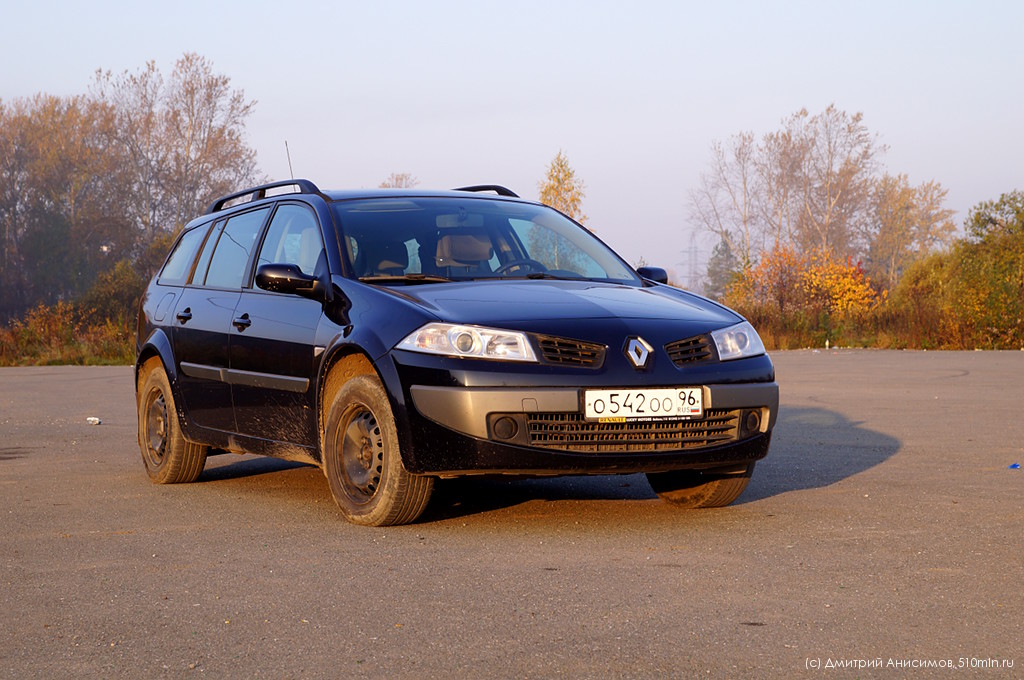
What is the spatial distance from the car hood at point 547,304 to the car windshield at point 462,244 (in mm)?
274

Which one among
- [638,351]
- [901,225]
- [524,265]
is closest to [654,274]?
[524,265]

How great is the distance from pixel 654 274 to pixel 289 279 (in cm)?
235

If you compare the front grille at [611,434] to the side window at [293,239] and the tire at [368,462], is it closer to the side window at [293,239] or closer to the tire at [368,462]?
the tire at [368,462]

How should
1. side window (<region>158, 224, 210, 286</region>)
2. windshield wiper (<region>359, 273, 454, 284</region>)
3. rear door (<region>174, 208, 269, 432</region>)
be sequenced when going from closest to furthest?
1. windshield wiper (<region>359, 273, 454, 284</region>)
2. rear door (<region>174, 208, 269, 432</region>)
3. side window (<region>158, 224, 210, 286</region>)

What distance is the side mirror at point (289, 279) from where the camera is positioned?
630 cm

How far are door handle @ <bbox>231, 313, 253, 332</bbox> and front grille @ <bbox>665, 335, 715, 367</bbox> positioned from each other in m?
2.42

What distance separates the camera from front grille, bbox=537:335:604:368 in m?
5.57

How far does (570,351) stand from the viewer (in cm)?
560

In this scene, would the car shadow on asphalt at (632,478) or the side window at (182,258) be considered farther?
the side window at (182,258)

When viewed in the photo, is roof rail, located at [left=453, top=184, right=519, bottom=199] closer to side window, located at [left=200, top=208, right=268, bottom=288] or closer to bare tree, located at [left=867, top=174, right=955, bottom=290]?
side window, located at [left=200, top=208, right=268, bottom=288]

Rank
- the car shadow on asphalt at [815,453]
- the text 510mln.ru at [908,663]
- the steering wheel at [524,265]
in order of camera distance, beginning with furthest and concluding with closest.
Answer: the car shadow on asphalt at [815,453], the steering wheel at [524,265], the text 510mln.ru at [908,663]

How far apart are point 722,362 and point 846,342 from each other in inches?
1038

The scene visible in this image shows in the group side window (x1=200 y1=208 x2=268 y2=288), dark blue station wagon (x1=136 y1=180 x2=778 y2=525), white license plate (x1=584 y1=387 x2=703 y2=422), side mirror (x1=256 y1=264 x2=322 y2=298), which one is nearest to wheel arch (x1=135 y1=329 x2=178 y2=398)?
dark blue station wagon (x1=136 y1=180 x2=778 y2=525)

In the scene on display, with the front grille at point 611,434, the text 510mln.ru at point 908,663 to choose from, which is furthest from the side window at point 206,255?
the text 510mln.ru at point 908,663
